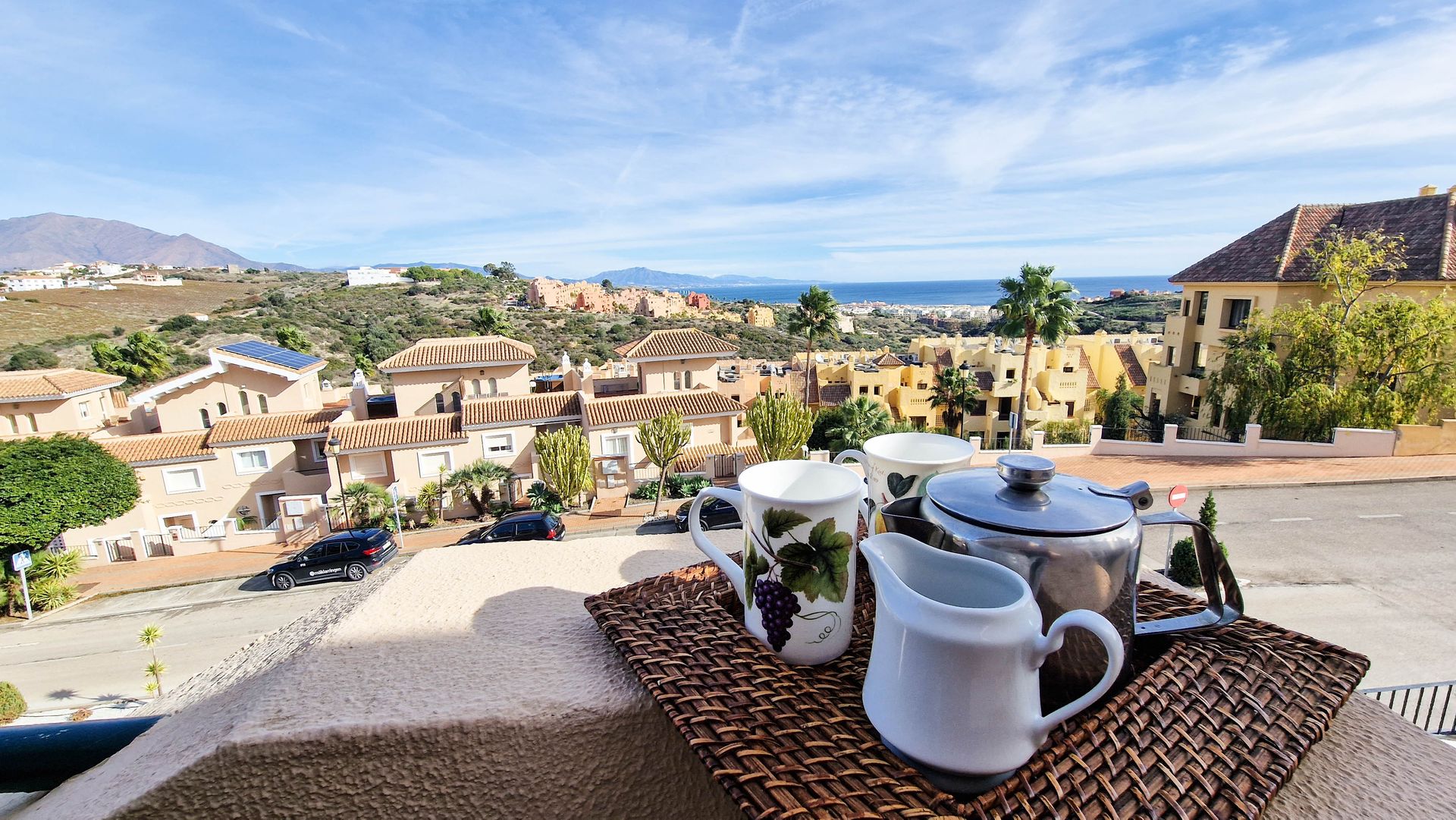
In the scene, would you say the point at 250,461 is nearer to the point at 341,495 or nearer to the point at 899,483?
the point at 341,495

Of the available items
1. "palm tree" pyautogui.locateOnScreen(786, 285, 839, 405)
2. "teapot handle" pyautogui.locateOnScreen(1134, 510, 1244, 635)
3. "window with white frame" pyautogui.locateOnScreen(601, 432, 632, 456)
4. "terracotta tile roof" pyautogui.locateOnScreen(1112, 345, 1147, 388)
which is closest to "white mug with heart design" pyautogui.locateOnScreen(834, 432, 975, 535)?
"teapot handle" pyautogui.locateOnScreen(1134, 510, 1244, 635)

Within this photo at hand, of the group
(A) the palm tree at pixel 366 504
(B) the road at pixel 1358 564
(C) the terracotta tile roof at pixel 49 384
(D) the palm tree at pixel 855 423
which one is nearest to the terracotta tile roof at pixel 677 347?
(D) the palm tree at pixel 855 423

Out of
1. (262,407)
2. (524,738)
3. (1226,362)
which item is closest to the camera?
(524,738)

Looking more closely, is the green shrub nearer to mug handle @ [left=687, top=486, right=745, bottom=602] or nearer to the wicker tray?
mug handle @ [left=687, top=486, right=745, bottom=602]

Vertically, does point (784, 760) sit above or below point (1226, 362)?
above

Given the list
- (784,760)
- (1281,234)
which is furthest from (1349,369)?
(784,760)

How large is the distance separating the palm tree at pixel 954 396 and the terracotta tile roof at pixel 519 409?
18.4 metres

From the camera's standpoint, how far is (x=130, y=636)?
1262 cm

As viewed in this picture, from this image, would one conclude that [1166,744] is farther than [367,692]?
No

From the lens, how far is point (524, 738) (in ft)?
3.85

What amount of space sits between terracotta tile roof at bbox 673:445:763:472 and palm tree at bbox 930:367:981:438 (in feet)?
46.5

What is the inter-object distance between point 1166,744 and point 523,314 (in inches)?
2354

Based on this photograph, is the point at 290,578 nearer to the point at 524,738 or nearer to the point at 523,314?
the point at 524,738

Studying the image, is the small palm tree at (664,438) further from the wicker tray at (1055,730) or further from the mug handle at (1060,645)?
the mug handle at (1060,645)
